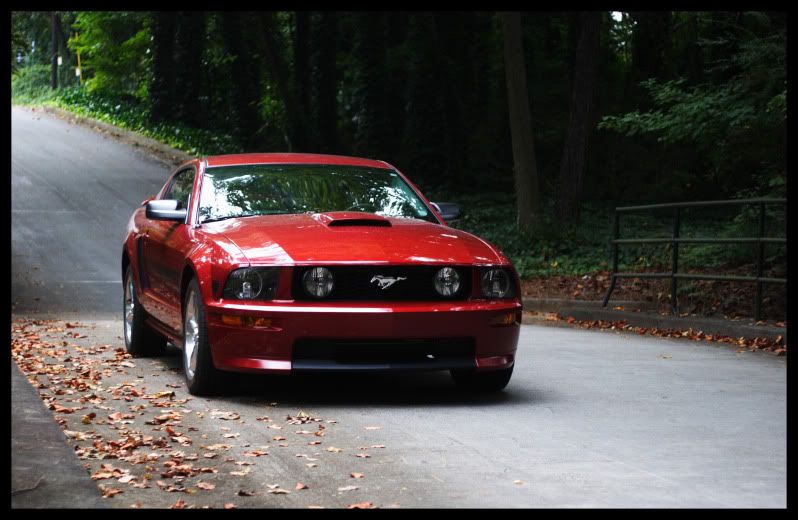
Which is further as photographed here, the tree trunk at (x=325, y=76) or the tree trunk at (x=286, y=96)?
the tree trunk at (x=325, y=76)

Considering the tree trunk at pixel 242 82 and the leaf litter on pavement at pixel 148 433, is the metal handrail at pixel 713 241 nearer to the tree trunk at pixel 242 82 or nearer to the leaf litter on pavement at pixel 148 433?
the leaf litter on pavement at pixel 148 433

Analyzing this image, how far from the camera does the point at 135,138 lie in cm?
3831

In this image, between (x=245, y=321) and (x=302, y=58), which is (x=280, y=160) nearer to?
(x=245, y=321)

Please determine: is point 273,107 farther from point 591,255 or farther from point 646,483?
point 646,483

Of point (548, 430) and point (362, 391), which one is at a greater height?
point (548, 430)

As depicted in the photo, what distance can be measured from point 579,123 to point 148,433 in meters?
18.0

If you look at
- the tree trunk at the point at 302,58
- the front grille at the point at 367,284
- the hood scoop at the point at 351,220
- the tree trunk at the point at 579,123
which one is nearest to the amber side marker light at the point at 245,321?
the front grille at the point at 367,284

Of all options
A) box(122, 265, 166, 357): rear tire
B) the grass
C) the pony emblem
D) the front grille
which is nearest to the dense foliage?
the grass

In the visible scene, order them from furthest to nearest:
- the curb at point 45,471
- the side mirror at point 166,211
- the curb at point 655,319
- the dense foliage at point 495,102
Answer: the dense foliage at point 495,102 < the curb at point 655,319 < the side mirror at point 166,211 < the curb at point 45,471

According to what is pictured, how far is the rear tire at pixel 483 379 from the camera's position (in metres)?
7.88

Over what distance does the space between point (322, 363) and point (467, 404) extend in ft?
3.14

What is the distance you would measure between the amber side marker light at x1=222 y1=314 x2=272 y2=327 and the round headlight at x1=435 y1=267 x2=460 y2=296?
3.47ft

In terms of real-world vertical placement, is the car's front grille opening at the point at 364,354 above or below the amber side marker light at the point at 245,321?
below

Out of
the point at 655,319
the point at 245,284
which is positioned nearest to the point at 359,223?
the point at 245,284
